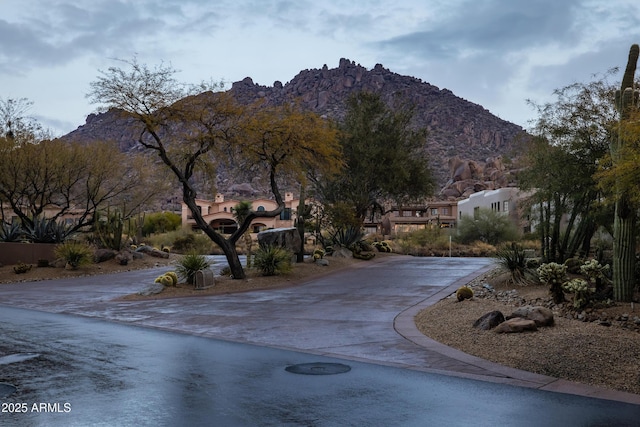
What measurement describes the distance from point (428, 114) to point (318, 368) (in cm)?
11672

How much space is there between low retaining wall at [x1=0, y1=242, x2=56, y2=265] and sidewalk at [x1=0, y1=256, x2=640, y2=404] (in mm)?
5140

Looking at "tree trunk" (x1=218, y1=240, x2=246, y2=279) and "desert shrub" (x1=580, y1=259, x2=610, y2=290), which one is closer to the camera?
"desert shrub" (x1=580, y1=259, x2=610, y2=290)

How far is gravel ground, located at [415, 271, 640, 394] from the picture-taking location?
274 inches

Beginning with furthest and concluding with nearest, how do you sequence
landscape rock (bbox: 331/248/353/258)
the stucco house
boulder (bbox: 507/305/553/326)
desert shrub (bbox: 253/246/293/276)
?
1. the stucco house
2. landscape rock (bbox: 331/248/353/258)
3. desert shrub (bbox: 253/246/293/276)
4. boulder (bbox: 507/305/553/326)

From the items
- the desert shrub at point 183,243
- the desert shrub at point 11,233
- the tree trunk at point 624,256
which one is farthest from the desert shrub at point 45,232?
the tree trunk at point 624,256

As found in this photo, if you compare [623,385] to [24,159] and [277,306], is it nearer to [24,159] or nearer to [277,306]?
[277,306]

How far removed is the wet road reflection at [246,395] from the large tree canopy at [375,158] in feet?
74.6

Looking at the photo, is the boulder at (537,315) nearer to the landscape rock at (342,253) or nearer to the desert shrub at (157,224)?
the landscape rock at (342,253)

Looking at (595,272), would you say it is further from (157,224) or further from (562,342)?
(157,224)

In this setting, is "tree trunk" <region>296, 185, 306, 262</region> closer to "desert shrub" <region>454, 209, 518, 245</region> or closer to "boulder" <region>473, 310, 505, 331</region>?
"boulder" <region>473, 310, 505, 331</region>

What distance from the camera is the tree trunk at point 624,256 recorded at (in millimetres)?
12023

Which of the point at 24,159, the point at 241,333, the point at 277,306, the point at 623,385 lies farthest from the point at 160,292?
the point at 24,159

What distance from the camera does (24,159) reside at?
1141 inches

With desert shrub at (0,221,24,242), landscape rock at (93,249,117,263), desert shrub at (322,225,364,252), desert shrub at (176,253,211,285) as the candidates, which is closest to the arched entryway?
desert shrub at (322,225,364,252)
